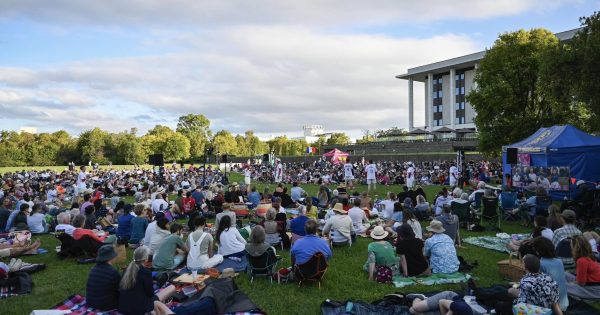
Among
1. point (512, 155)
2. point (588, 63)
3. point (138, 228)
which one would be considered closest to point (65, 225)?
point (138, 228)

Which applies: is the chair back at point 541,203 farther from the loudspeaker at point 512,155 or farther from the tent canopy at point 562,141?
the loudspeaker at point 512,155

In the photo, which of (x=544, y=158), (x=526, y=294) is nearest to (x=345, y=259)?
(x=526, y=294)

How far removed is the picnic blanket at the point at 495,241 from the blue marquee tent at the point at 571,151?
280 inches

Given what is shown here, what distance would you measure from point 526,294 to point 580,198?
8.49 meters

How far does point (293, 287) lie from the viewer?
6.82 meters

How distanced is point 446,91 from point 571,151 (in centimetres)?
5831

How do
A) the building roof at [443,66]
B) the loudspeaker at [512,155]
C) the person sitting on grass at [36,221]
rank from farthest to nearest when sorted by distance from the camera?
the building roof at [443,66]
the loudspeaker at [512,155]
the person sitting on grass at [36,221]

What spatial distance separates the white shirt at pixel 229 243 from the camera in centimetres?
809

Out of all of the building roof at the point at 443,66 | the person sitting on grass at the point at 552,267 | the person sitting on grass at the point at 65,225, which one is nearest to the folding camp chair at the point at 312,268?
the person sitting on grass at the point at 552,267

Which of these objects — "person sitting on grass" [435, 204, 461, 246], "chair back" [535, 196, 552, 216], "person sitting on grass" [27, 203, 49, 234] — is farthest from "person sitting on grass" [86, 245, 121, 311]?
"chair back" [535, 196, 552, 216]

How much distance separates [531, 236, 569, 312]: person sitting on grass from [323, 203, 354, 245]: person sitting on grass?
4.48 m

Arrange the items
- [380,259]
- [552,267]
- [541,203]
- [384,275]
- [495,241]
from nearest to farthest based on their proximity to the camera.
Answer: [552,267], [384,275], [380,259], [495,241], [541,203]

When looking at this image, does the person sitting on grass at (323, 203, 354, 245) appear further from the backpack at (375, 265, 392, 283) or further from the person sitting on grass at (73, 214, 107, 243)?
the person sitting on grass at (73, 214, 107, 243)

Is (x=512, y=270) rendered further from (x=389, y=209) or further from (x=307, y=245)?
(x=389, y=209)
